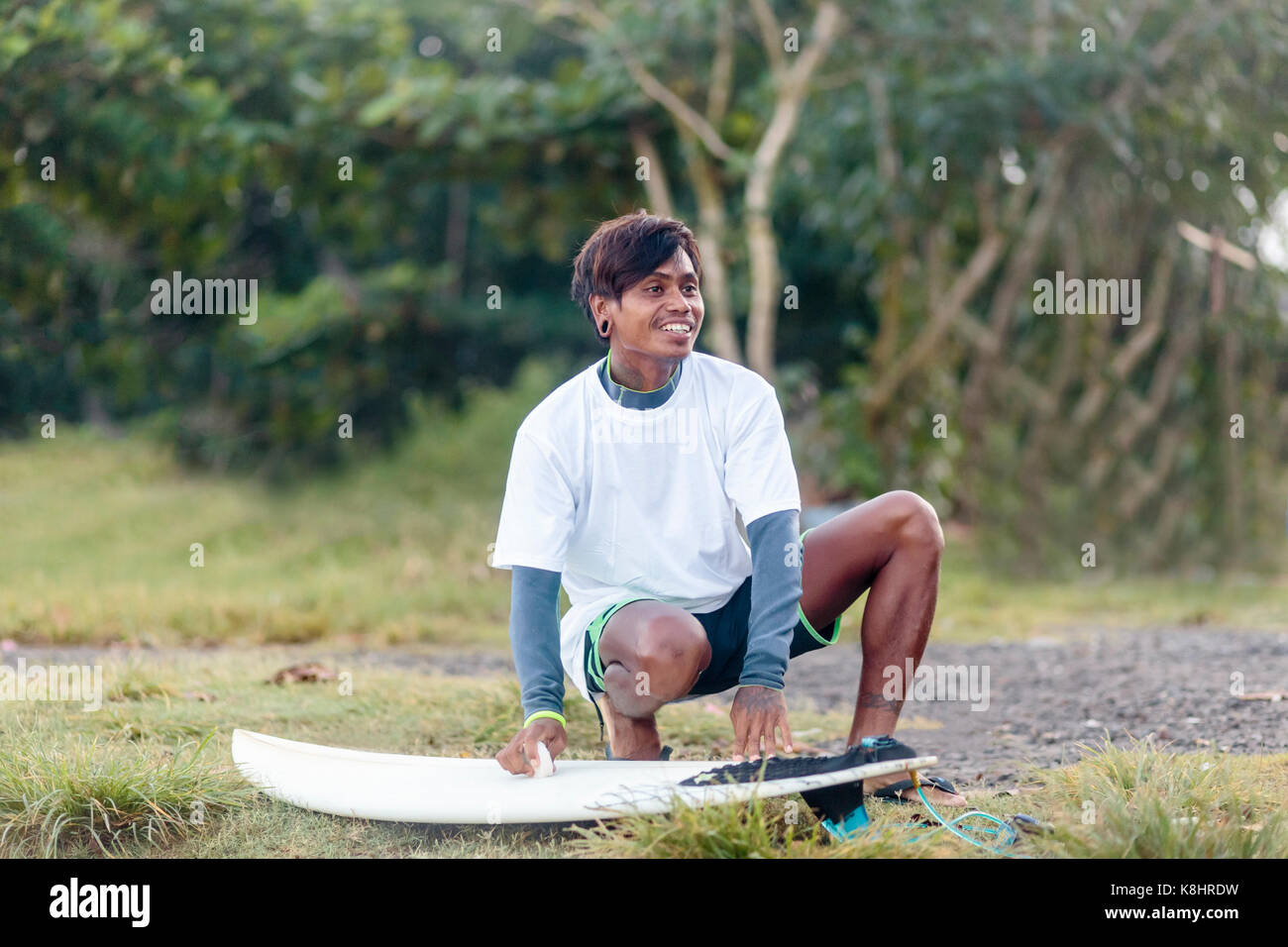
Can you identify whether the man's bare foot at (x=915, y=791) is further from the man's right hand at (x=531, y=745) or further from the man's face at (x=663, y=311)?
the man's face at (x=663, y=311)

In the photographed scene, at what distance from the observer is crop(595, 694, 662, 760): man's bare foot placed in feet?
8.41

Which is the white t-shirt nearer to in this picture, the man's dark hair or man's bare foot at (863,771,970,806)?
the man's dark hair

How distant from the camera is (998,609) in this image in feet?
19.3

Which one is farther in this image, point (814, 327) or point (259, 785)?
point (814, 327)

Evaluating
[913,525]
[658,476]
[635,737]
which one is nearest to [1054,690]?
[913,525]

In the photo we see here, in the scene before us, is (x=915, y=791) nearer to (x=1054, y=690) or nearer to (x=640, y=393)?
(x=640, y=393)

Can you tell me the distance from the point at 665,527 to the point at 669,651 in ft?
0.89

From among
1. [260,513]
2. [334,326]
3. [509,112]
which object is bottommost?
[260,513]

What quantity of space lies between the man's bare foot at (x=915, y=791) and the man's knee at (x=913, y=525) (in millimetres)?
426

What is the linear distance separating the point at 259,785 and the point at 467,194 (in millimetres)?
7737

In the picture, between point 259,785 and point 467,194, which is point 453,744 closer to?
point 259,785

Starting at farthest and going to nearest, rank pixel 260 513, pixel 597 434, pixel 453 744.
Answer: pixel 260 513
pixel 453 744
pixel 597 434

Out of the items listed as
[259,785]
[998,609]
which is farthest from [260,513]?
[259,785]

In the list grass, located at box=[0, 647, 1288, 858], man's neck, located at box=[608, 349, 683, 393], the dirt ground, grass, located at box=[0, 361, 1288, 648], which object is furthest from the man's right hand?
grass, located at box=[0, 361, 1288, 648]
